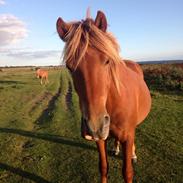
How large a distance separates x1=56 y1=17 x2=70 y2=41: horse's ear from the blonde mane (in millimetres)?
131

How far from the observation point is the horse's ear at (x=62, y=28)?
3326mm

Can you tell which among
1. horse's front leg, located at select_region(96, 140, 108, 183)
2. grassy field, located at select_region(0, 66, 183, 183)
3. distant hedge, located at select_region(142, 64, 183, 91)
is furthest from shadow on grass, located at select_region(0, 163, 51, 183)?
distant hedge, located at select_region(142, 64, 183, 91)

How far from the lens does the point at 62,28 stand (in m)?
3.37

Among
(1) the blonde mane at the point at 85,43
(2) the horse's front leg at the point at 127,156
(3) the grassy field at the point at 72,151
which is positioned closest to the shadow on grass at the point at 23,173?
(3) the grassy field at the point at 72,151

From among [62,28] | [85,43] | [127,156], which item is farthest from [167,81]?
[85,43]

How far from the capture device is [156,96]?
1456cm

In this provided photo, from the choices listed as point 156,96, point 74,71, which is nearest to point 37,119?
point 156,96

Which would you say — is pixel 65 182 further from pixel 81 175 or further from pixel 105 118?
pixel 105 118

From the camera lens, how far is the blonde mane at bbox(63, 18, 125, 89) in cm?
296

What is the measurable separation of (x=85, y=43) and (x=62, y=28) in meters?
0.56

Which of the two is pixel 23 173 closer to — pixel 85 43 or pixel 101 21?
pixel 85 43

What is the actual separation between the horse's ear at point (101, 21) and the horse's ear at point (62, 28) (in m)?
0.42

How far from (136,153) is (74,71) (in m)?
4.02

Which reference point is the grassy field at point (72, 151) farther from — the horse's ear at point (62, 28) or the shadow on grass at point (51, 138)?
the horse's ear at point (62, 28)
